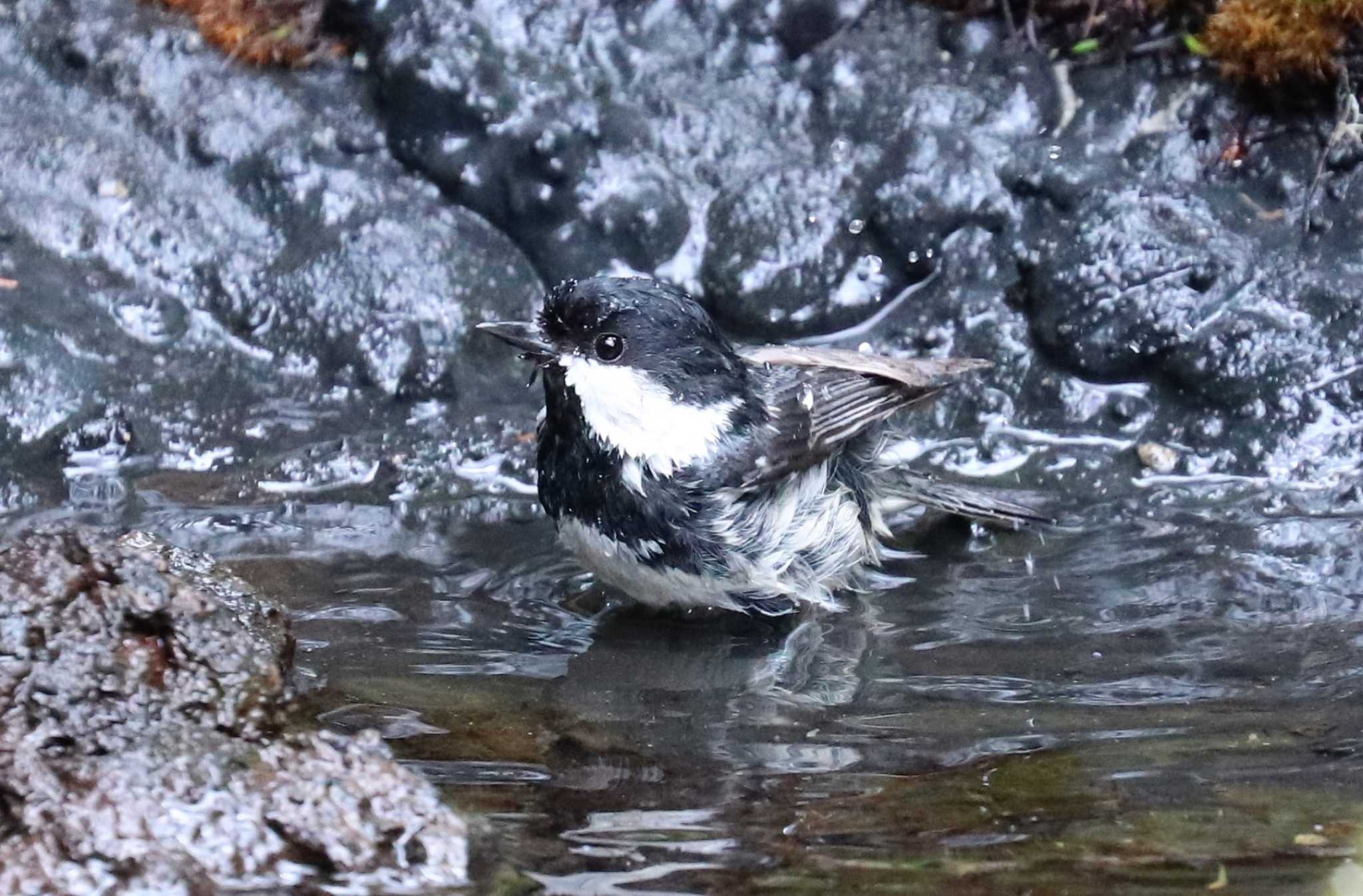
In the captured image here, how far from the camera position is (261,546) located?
15.3 feet

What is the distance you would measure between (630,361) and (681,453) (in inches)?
12.8

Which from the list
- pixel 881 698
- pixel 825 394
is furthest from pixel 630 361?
pixel 881 698

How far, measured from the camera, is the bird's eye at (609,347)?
165 inches

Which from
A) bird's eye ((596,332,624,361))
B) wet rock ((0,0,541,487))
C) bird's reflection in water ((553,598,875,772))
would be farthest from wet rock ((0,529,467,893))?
wet rock ((0,0,541,487))

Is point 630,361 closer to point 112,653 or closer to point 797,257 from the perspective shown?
point 797,257

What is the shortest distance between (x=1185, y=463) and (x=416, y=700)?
3.14m

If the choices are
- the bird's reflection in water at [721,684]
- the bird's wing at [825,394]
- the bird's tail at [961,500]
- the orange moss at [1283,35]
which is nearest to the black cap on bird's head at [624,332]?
the bird's wing at [825,394]

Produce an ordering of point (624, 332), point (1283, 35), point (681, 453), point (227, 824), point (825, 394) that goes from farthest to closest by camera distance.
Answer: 1. point (1283, 35)
2. point (825, 394)
3. point (681, 453)
4. point (624, 332)
5. point (227, 824)

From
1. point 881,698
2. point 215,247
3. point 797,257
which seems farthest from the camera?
point 797,257

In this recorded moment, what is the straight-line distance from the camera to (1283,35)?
5.28 meters

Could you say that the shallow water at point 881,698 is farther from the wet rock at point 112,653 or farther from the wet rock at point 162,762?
the wet rock at point 112,653

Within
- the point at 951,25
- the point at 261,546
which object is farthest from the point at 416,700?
the point at 951,25

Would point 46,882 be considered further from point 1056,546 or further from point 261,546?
point 1056,546

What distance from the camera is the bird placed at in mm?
4230
